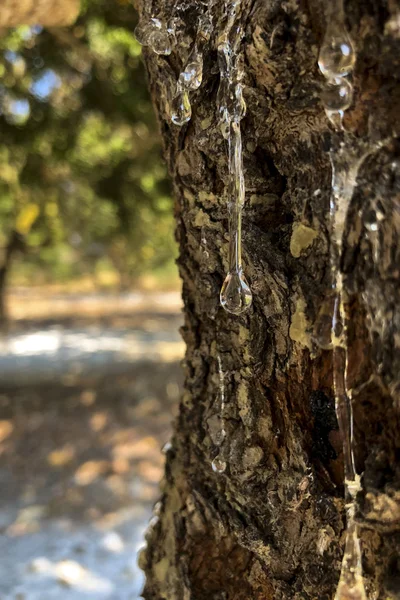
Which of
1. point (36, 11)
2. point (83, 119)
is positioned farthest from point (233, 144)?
point (83, 119)

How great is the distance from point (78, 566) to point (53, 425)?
1.31 m

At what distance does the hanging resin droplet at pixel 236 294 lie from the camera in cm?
63

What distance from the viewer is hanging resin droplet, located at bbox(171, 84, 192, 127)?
2.11 feet

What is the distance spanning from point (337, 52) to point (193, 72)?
0.19m

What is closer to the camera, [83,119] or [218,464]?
[218,464]

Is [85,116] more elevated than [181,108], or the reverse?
[85,116]

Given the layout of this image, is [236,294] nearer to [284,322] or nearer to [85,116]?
[284,322]

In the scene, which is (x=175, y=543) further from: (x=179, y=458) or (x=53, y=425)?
(x=53, y=425)

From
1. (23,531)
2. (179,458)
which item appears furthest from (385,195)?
(23,531)

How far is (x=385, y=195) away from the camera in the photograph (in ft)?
1.63

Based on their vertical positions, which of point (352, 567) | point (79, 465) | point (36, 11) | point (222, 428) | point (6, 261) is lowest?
point (79, 465)

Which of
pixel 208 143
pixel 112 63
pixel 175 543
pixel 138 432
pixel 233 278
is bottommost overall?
pixel 138 432

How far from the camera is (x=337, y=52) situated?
1.60 ft

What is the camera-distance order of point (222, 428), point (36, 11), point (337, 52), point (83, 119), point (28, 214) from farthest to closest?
point (28, 214)
point (83, 119)
point (36, 11)
point (222, 428)
point (337, 52)
